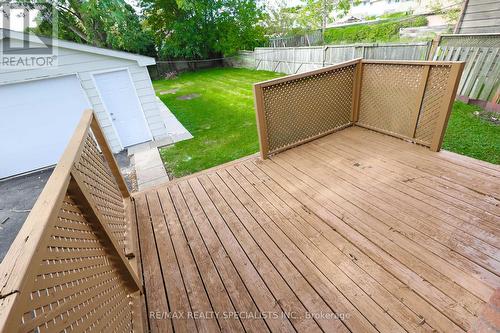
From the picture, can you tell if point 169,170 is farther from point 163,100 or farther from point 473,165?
point 163,100

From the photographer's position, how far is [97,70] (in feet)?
18.8

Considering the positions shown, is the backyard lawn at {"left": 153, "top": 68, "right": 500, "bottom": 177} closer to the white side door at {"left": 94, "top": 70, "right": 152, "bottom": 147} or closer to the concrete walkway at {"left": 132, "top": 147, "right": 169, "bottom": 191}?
the concrete walkway at {"left": 132, "top": 147, "right": 169, "bottom": 191}

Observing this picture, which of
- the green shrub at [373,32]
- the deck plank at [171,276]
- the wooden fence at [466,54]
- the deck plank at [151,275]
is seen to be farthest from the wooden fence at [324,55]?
the deck plank at [151,275]

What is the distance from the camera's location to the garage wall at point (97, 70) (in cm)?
528

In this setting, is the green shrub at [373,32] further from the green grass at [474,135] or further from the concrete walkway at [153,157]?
the concrete walkway at [153,157]

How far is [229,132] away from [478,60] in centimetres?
544

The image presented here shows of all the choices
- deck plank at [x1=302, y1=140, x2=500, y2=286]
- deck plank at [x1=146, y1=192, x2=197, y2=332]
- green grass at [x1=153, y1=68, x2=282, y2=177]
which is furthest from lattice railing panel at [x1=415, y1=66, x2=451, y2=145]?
deck plank at [x1=146, y1=192, x2=197, y2=332]

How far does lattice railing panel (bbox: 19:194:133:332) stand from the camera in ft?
2.84

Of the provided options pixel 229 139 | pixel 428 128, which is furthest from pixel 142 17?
pixel 428 128

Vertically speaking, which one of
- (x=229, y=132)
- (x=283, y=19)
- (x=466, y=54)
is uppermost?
(x=283, y=19)

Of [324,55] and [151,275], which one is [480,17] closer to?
[324,55]

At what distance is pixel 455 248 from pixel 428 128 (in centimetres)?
192

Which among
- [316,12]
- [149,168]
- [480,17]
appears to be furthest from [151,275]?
[316,12]

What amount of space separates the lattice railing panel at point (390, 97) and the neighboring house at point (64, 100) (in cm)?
Result: 511
